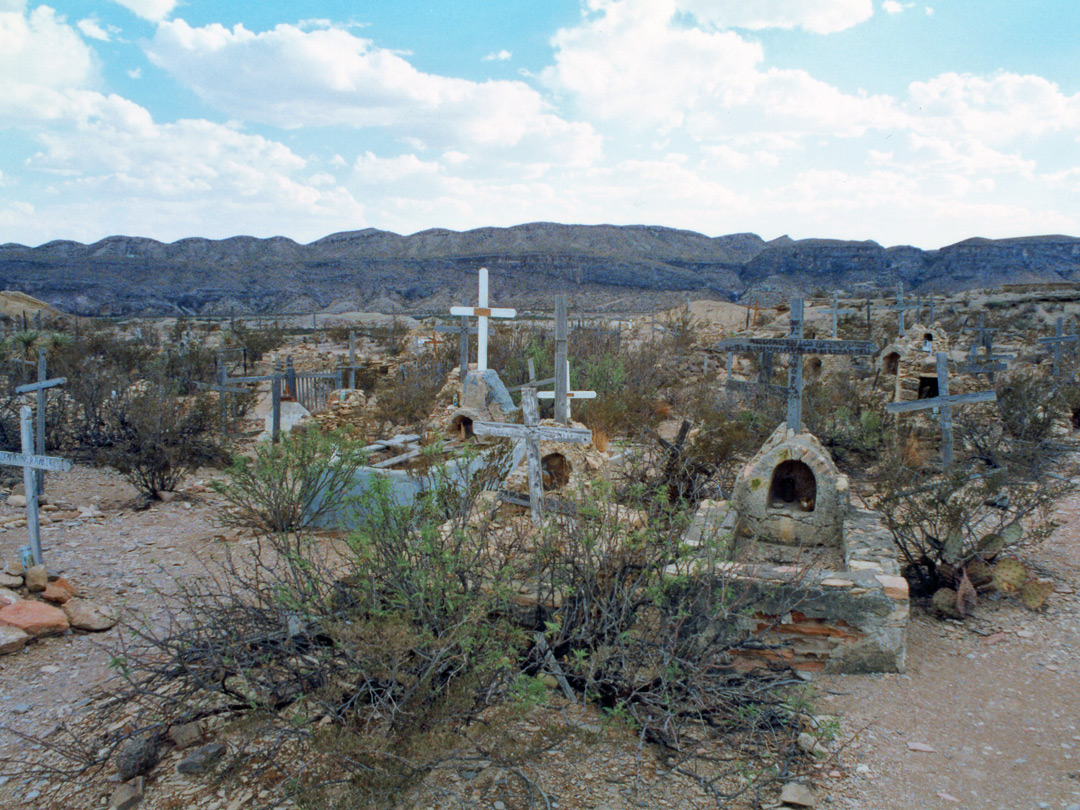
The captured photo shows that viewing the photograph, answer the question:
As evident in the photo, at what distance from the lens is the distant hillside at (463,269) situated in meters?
60.9

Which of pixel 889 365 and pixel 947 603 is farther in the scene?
pixel 889 365

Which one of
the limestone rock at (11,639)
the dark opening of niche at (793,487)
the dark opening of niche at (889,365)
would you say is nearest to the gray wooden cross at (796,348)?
the dark opening of niche at (793,487)

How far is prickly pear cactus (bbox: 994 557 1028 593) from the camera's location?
5.27 meters

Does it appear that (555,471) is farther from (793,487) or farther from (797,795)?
(797,795)

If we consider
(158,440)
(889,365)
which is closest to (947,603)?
(158,440)

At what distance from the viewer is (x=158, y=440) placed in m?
8.52

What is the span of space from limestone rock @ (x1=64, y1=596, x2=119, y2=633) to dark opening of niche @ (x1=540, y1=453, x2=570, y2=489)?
3.86m

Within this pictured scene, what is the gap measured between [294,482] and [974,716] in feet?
18.8

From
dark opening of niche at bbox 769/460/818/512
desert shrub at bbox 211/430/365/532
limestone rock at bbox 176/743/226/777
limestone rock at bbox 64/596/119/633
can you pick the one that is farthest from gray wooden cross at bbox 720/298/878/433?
limestone rock at bbox 64/596/119/633

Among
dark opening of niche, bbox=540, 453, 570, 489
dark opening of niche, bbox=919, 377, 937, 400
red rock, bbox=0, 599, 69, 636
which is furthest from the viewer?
dark opening of niche, bbox=919, 377, 937, 400

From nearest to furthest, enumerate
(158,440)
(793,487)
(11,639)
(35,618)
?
(11,639), (35,618), (793,487), (158,440)

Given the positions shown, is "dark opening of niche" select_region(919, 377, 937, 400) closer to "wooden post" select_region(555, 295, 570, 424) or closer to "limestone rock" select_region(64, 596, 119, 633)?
"wooden post" select_region(555, 295, 570, 424)

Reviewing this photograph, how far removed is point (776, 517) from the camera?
586 cm

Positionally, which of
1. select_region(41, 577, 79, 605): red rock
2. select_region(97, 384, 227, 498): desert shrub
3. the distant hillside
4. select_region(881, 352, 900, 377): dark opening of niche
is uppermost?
the distant hillside
